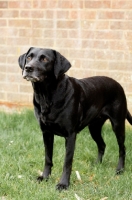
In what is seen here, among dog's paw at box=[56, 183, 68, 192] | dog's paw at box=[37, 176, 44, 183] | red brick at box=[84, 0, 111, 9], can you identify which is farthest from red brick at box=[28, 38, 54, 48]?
dog's paw at box=[56, 183, 68, 192]

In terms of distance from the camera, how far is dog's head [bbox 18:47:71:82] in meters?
4.43

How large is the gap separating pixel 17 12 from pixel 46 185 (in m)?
4.17

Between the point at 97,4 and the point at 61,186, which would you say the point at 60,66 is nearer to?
the point at 61,186

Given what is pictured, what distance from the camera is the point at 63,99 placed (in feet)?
15.6

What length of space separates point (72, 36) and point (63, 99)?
3.20 meters

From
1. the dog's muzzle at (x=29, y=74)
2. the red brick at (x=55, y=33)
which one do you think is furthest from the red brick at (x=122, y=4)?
the dog's muzzle at (x=29, y=74)

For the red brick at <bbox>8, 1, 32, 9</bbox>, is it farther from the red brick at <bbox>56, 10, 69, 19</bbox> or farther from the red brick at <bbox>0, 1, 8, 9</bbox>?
the red brick at <bbox>56, 10, 69, 19</bbox>

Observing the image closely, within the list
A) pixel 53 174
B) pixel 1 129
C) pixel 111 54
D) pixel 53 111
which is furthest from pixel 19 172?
pixel 111 54

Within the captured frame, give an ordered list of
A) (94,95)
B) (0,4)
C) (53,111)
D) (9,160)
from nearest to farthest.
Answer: (53,111) < (94,95) < (9,160) < (0,4)

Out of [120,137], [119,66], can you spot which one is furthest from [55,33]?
[120,137]

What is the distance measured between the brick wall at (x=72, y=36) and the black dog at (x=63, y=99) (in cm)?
213

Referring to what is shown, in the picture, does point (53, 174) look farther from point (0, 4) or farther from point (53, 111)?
point (0, 4)

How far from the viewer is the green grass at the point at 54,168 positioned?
4621 mm

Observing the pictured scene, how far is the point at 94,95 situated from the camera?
5.20 m
